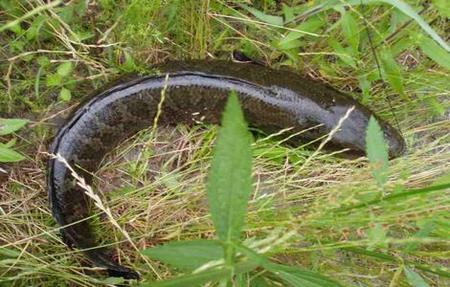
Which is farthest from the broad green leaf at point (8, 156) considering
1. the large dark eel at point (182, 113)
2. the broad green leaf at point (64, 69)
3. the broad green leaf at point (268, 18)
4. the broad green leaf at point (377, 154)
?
the broad green leaf at point (377, 154)

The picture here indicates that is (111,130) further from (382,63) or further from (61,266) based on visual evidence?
(382,63)

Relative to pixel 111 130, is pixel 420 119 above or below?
above

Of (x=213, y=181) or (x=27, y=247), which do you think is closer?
(x=213, y=181)

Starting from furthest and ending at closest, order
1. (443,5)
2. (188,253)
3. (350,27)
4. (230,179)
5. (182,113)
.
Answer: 1. (182,113)
2. (350,27)
3. (443,5)
4. (188,253)
5. (230,179)

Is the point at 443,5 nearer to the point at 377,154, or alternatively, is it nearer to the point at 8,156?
the point at 377,154

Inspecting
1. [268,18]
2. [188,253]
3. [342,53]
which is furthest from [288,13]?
[188,253]

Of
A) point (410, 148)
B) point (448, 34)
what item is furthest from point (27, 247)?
point (448, 34)

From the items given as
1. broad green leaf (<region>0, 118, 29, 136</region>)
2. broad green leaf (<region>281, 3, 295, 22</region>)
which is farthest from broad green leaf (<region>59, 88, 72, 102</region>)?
broad green leaf (<region>281, 3, 295, 22</region>)

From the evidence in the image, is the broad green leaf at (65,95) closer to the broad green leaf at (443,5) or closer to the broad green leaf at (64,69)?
the broad green leaf at (64,69)
